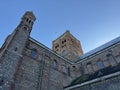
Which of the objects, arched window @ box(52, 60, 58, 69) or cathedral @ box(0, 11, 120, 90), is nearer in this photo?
cathedral @ box(0, 11, 120, 90)

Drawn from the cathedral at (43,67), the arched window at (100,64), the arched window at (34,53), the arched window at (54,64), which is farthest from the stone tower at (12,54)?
the arched window at (100,64)

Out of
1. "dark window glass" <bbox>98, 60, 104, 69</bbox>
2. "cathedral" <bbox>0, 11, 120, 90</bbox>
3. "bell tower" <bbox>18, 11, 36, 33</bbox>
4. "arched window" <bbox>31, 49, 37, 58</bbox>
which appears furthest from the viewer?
"dark window glass" <bbox>98, 60, 104, 69</bbox>

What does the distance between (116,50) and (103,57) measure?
7.60 feet

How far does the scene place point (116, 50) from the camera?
54.6 feet

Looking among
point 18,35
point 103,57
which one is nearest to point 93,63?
point 103,57

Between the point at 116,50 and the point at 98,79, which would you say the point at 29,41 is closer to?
the point at 98,79

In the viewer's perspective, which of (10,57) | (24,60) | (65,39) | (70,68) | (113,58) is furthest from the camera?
(65,39)

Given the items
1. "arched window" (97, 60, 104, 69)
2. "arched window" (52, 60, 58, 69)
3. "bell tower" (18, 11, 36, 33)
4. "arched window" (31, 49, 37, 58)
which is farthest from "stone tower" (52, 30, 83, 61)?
"bell tower" (18, 11, 36, 33)

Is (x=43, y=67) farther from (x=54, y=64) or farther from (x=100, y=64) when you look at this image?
(x=100, y=64)

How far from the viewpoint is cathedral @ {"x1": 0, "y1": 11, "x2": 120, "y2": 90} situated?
10.6 m

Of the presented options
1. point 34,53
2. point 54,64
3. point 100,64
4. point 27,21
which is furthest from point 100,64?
point 27,21

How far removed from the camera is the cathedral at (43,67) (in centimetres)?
1058

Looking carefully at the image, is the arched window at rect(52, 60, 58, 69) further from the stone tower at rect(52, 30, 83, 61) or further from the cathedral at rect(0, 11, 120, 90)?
the stone tower at rect(52, 30, 83, 61)

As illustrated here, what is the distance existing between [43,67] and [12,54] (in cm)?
460
